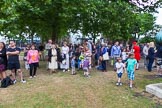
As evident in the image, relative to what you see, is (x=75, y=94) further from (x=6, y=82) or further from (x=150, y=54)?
(x=150, y=54)

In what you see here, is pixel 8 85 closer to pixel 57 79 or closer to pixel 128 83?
pixel 57 79

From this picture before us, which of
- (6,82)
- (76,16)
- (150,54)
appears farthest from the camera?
(76,16)

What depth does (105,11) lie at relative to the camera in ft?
67.7

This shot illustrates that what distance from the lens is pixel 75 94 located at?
41.8ft

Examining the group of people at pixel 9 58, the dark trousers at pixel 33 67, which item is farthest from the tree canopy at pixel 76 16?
the group of people at pixel 9 58

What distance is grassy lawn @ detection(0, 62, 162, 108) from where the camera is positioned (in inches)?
456

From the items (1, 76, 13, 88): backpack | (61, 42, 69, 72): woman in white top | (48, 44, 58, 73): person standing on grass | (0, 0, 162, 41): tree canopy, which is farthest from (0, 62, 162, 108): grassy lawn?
(0, 0, 162, 41): tree canopy

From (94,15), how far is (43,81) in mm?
7016

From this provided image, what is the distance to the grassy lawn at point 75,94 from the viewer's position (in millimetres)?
11578

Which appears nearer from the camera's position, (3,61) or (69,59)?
(3,61)

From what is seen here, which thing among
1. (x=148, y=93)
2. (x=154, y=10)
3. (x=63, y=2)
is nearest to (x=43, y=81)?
(x=148, y=93)

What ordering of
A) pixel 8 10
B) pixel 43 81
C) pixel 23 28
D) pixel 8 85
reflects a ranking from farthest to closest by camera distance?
pixel 23 28
pixel 8 10
pixel 43 81
pixel 8 85

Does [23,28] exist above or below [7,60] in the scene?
above

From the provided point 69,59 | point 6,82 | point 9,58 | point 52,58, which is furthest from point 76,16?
point 6,82
